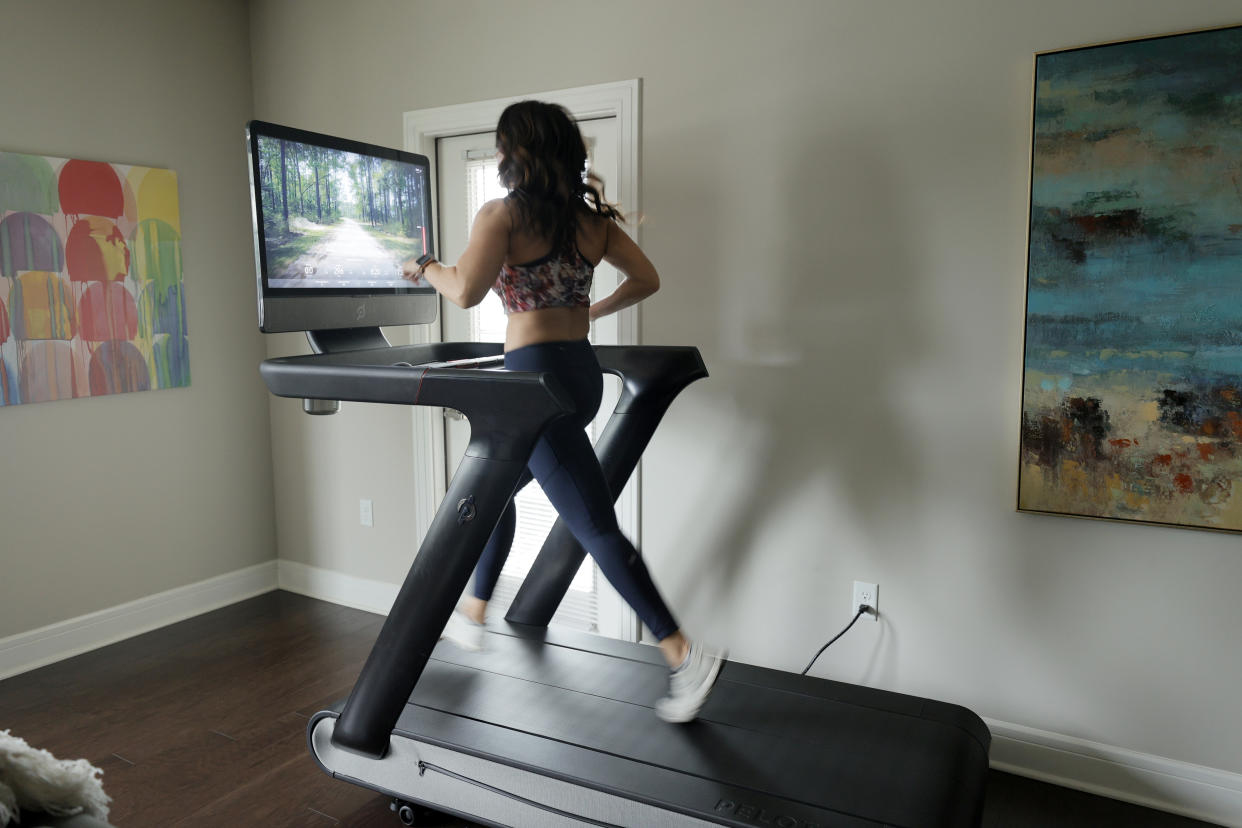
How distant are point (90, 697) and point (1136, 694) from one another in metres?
3.07

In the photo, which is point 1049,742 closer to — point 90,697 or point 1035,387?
point 1035,387

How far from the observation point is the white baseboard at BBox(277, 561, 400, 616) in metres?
3.48

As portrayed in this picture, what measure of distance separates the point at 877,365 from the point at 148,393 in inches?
106

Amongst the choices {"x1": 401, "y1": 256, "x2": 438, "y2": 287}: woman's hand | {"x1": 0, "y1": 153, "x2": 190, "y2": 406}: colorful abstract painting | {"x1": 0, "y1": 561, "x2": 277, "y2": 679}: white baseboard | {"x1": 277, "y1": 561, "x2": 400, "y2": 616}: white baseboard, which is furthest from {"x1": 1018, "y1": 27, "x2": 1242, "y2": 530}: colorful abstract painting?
{"x1": 0, "y1": 561, "x2": 277, "y2": 679}: white baseboard

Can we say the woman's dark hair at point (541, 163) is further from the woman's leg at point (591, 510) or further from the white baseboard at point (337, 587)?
the white baseboard at point (337, 587)

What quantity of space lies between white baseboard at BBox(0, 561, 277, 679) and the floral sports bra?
7.40ft

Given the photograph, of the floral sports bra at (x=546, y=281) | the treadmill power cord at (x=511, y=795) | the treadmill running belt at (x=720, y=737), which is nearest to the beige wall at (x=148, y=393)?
the treadmill running belt at (x=720, y=737)

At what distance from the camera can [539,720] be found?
200 centimetres

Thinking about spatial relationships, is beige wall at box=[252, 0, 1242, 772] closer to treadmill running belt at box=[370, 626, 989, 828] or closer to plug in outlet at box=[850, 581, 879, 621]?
plug in outlet at box=[850, 581, 879, 621]

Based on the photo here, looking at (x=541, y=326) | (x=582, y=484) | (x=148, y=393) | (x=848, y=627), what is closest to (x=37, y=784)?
(x=582, y=484)

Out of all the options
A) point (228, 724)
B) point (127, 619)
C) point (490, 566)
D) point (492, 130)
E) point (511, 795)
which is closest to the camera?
point (511, 795)

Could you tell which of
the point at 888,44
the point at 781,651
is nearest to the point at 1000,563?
the point at 781,651

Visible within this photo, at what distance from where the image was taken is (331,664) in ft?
9.79

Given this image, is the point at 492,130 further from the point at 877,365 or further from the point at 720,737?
the point at 720,737
